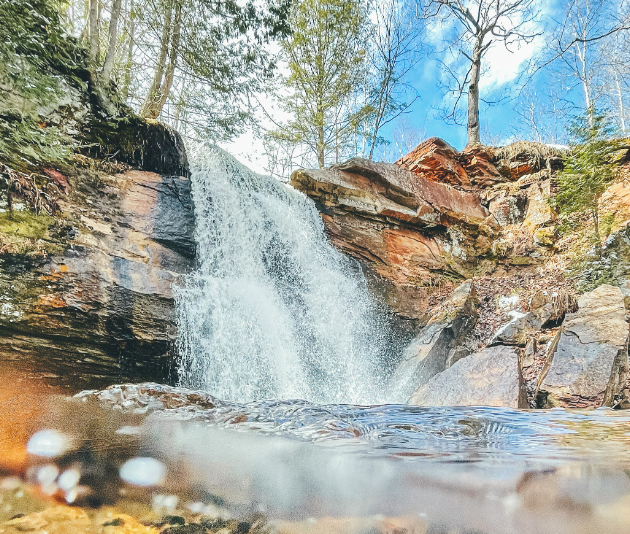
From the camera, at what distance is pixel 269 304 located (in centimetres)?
694

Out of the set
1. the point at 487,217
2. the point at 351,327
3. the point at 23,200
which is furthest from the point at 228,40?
the point at 487,217

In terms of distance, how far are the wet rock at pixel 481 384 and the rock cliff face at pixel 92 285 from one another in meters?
3.95

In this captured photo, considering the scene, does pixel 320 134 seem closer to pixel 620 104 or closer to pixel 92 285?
pixel 92 285

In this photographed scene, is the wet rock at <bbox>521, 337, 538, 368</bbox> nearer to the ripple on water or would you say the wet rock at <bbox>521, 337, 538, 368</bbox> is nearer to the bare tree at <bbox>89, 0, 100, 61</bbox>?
the ripple on water

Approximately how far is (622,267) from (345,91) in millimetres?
10856

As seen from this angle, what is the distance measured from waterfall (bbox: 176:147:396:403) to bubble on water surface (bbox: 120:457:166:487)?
3955 mm

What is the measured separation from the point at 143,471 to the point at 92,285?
4.06 metres

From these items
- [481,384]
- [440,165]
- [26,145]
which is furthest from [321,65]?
[481,384]

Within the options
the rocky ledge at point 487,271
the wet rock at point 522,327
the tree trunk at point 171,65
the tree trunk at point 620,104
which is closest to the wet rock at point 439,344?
the rocky ledge at point 487,271

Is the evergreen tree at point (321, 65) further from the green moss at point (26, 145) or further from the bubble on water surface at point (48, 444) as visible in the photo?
the bubble on water surface at point (48, 444)

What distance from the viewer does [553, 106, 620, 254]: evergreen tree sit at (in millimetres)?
7621

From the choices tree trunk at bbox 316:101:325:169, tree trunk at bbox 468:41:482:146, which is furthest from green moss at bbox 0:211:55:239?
tree trunk at bbox 468:41:482:146

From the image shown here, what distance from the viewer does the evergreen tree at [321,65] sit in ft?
41.5

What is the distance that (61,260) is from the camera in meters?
4.75
